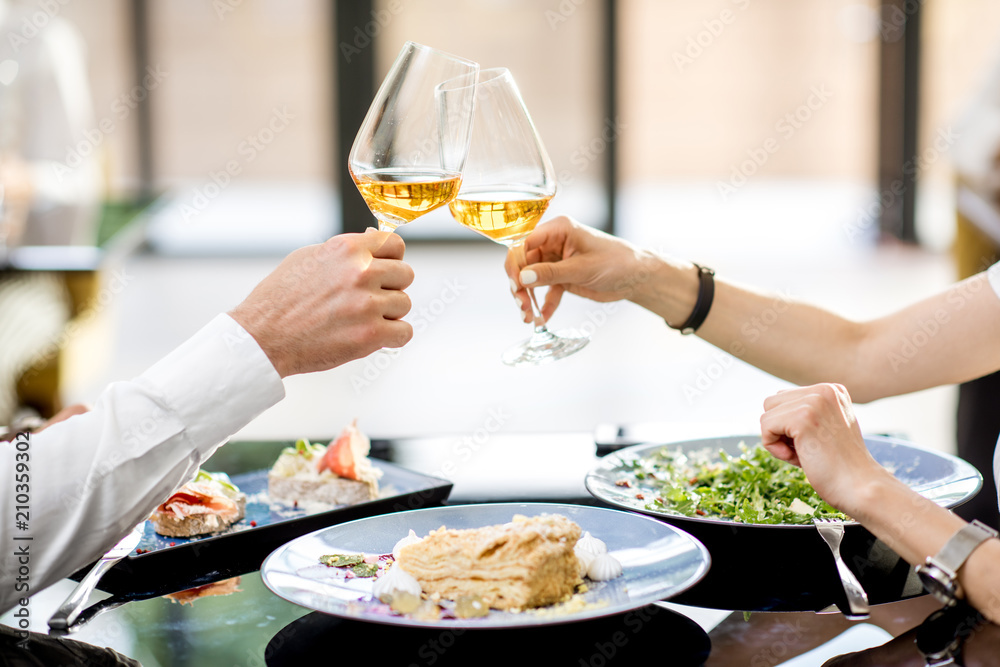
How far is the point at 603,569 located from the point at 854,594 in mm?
231

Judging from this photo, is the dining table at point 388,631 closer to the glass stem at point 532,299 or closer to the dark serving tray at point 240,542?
the dark serving tray at point 240,542

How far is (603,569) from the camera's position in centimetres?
98

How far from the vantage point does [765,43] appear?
8.40 m

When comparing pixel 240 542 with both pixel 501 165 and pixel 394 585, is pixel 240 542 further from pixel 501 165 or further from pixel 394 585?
pixel 501 165

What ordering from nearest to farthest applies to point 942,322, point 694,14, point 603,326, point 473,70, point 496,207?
point 473,70
point 496,207
point 942,322
point 603,326
point 694,14

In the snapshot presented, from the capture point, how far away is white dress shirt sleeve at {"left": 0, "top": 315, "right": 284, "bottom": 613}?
3.20 ft

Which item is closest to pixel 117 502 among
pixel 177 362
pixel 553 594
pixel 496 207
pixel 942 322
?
pixel 177 362

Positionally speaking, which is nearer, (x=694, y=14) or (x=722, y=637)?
(x=722, y=637)

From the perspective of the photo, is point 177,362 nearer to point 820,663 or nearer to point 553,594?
point 553,594

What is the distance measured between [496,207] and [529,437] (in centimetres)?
50

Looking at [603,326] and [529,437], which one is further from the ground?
[529,437]

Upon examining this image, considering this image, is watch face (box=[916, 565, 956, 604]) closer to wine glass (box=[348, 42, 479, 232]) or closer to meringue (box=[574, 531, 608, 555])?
meringue (box=[574, 531, 608, 555])

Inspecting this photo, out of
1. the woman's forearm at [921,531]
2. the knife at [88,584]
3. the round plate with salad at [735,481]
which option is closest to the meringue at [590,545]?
the round plate with salad at [735,481]

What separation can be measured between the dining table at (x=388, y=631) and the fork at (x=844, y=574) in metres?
0.01
